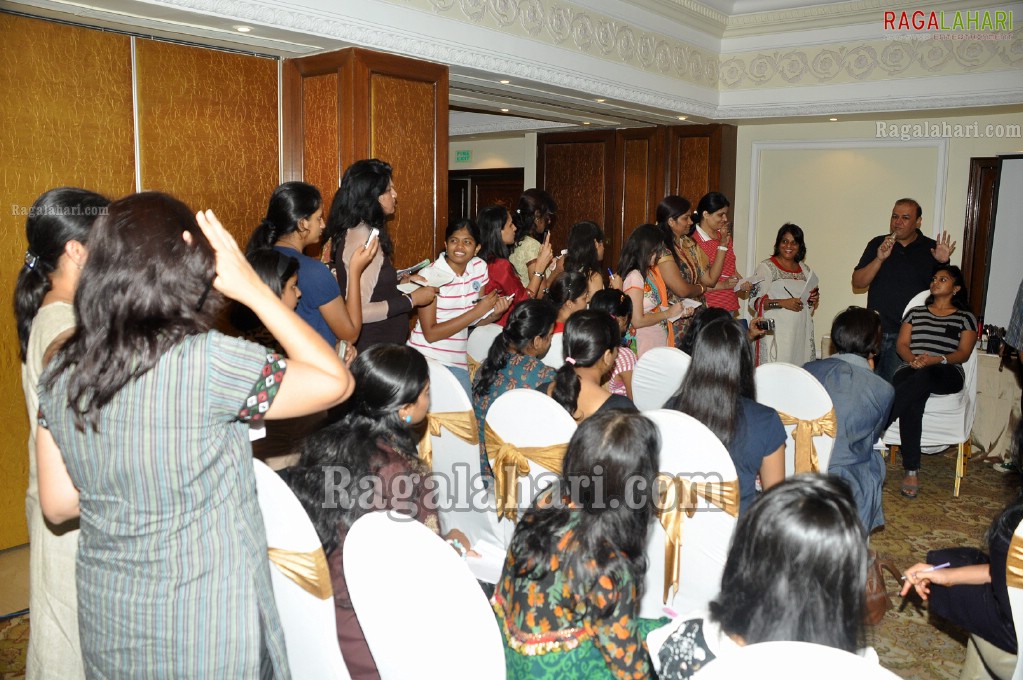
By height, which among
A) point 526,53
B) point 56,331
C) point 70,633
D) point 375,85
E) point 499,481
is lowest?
point 70,633

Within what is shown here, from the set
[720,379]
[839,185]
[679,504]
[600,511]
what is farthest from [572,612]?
[839,185]

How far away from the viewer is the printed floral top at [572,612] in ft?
5.07

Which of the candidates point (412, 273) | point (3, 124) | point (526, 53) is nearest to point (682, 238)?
point (526, 53)

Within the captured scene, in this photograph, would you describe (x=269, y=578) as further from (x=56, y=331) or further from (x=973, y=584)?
(x=973, y=584)

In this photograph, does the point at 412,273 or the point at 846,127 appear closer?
the point at 412,273

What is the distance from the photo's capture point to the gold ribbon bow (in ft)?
8.61

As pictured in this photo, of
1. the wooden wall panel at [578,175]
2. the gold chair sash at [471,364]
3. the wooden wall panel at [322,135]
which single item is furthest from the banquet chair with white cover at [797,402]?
the wooden wall panel at [578,175]

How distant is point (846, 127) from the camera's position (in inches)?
263

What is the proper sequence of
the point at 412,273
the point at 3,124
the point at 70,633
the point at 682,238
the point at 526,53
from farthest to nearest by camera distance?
the point at 682,238 → the point at 526,53 → the point at 412,273 → the point at 3,124 → the point at 70,633

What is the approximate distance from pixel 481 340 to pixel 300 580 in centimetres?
219

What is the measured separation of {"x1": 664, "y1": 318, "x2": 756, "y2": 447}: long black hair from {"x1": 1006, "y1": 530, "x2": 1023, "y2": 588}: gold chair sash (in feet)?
2.66

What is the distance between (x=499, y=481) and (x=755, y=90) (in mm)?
5023

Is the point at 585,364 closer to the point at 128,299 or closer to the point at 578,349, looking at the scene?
the point at 578,349

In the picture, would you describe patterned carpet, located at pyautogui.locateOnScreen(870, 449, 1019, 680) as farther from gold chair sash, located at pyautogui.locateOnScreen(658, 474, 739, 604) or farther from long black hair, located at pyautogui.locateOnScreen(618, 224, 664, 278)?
long black hair, located at pyautogui.locateOnScreen(618, 224, 664, 278)
